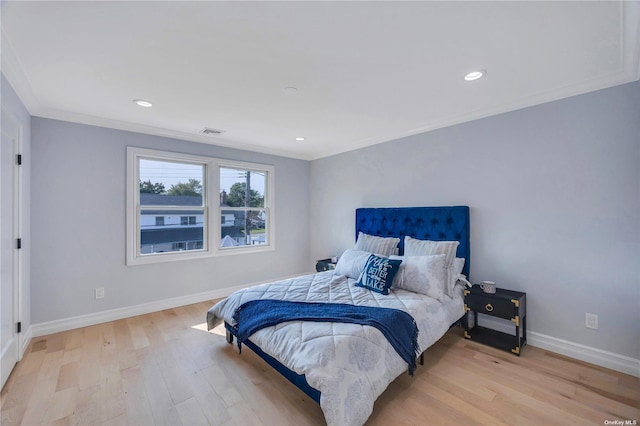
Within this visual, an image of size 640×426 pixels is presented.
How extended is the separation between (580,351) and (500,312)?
0.70 m

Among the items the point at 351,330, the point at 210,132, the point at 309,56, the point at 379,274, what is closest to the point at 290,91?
the point at 309,56

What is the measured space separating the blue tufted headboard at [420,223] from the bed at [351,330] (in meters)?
0.01

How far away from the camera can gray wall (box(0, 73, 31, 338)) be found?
2141 mm

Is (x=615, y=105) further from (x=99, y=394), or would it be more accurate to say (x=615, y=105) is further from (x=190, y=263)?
(x=190, y=263)

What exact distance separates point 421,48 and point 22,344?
→ 4.21 metres

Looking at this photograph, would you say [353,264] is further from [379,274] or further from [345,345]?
[345,345]

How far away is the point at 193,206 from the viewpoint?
4004 mm

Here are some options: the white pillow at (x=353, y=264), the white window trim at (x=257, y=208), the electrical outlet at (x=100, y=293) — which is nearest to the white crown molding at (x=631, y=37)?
the white pillow at (x=353, y=264)

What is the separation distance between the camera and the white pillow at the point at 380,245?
352 centimetres

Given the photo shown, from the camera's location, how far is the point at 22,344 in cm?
253

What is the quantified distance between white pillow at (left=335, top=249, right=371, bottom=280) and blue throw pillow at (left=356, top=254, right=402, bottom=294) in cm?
20

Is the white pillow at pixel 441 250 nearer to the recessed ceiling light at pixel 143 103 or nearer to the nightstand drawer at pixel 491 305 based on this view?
the nightstand drawer at pixel 491 305

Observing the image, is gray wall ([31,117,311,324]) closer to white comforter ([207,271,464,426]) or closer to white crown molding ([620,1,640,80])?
white comforter ([207,271,464,426])

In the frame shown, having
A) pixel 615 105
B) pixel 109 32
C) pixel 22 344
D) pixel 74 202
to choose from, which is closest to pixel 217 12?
pixel 109 32
